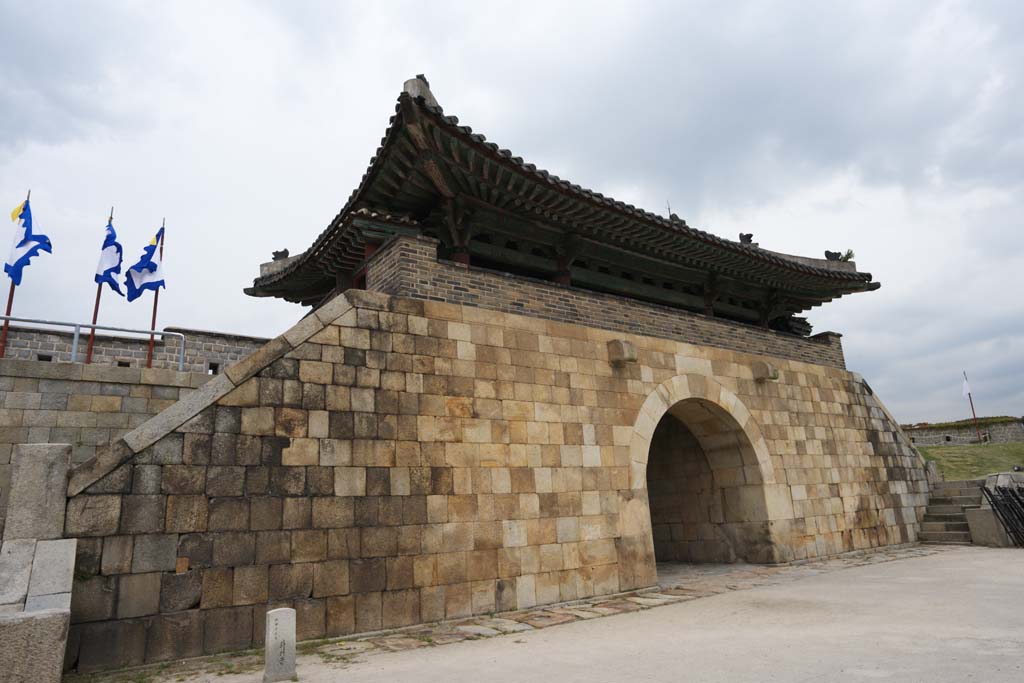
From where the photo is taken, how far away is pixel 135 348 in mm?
11289

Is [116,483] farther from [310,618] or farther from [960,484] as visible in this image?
[960,484]

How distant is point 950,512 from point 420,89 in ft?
46.8

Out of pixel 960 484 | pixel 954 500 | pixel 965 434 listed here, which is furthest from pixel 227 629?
pixel 965 434

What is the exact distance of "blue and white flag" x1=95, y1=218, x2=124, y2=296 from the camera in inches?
454

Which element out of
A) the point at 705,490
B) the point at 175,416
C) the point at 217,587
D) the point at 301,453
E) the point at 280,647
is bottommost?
the point at 280,647

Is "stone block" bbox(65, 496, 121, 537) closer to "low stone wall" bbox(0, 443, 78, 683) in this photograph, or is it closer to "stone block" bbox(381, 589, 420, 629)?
"low stone wall" bbox(0, 443, 78, 683)

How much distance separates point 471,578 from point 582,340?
3.72 metres

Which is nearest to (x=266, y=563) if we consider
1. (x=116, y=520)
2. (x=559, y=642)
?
(x=116, y=520)

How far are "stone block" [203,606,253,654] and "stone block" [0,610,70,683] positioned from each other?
1370 millimetres

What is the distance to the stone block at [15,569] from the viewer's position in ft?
14.1

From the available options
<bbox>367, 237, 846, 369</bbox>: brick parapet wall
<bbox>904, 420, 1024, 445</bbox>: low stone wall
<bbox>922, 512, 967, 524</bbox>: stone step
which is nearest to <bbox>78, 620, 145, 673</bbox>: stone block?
<bbox>367, 237, 846, 369</bbox>: brick parapet wall

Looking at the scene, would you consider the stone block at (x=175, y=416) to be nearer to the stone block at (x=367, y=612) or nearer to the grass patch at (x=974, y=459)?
the stone block at (x=367, y=612)

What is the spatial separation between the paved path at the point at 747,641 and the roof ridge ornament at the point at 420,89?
571 cm

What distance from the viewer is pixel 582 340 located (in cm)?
875
